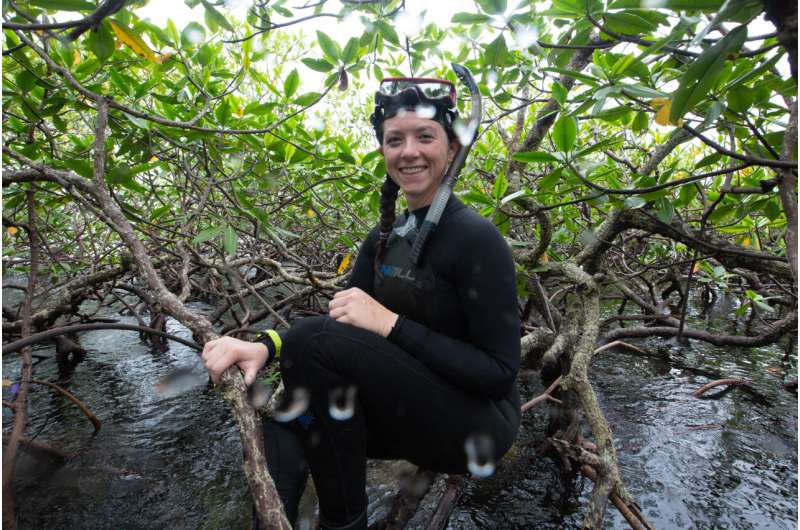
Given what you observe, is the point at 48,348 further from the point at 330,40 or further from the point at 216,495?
the point at 330,40

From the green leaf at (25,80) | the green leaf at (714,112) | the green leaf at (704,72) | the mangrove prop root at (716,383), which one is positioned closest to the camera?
the green leaf at (704,72)

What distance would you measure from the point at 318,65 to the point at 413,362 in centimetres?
138

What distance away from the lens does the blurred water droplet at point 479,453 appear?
4.00ft

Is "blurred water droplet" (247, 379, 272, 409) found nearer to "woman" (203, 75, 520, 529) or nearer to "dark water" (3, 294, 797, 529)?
"woman" (203, 75, 520, 529)

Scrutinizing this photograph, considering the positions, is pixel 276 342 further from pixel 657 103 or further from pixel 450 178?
pixel 657 103

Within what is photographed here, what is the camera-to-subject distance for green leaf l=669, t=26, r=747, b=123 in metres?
0.70

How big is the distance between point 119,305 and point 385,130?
269 inches

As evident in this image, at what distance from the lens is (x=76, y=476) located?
2311mm

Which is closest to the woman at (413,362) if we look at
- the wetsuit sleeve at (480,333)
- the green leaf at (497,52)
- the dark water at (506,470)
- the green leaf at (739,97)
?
the wetsuit sleeve at (480,333)

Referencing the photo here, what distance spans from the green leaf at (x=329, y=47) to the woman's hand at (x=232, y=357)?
1.28 metres

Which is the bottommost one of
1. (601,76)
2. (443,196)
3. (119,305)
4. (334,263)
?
(119,305)

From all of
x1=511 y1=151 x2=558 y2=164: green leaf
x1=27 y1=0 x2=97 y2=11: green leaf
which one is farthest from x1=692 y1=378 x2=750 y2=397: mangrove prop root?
x1=27 y1=0 x2=97 y2=11: green leaf

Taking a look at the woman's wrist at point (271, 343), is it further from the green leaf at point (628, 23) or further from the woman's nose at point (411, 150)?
the green leaf at point (628, 23)

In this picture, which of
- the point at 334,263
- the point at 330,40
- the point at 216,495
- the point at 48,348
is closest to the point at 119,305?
the point at 48,348
